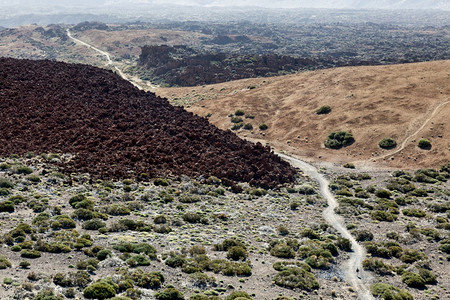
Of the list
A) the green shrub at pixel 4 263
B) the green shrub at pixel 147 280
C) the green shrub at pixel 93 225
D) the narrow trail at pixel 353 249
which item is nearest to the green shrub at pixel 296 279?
the narrow trail at pixel 353 249

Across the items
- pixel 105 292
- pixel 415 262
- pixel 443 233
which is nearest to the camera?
pixel 105 292

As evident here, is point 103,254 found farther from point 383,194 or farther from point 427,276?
point 383,194

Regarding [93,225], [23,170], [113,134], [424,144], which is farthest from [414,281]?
[424,144]

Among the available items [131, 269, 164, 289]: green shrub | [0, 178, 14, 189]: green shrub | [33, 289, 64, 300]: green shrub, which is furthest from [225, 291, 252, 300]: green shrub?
[0, 178, 14, 189]: green shrub

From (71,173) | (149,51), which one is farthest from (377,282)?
(149,51)

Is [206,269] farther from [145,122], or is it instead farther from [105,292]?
[145,122]
